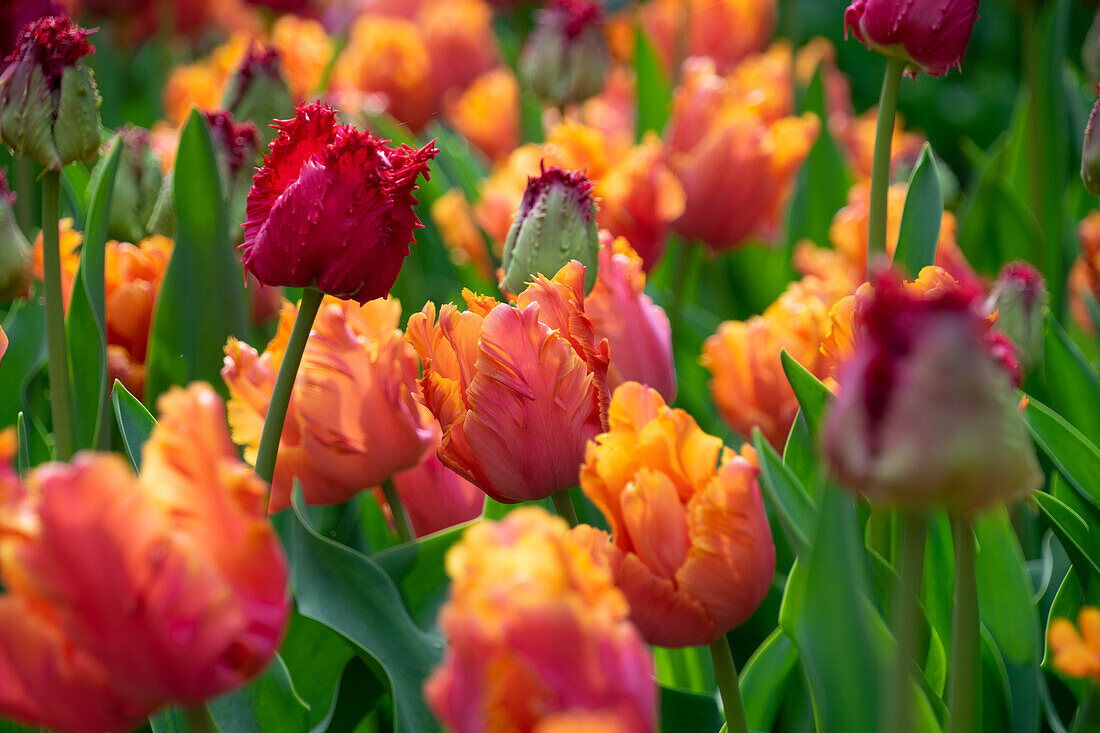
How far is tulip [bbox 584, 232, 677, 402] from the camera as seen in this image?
73cm

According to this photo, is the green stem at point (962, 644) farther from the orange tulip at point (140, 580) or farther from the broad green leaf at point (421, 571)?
the broad green leaf at point (421, 571)

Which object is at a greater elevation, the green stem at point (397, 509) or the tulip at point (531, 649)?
the tulip at point (531, 649)

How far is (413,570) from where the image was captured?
27.4 inches

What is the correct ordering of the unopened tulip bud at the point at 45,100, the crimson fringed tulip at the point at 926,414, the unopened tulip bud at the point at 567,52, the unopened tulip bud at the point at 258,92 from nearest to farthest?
the crimson fringed tulip at the point at 926,414
the unopened tulip bud at the point at 45,100
the unopened tulip bud at the point at 258,92
the unopened tulip bud at the point at 567,52

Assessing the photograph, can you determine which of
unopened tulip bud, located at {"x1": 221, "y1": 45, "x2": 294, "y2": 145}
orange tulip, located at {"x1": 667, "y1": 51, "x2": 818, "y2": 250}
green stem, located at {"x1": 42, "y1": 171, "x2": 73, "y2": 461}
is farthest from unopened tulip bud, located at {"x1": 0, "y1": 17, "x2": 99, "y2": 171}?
orange tulip, located at {"x1": 667, "y1": 51, "x2": 818, "y2": 250}

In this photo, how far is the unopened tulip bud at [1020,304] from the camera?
869mm

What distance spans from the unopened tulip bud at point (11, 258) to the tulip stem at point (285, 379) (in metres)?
0.28

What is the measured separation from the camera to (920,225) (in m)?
0.78

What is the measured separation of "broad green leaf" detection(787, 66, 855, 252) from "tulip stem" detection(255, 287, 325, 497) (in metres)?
1.10

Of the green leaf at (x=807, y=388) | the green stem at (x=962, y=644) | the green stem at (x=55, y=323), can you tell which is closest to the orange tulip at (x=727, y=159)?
the green leaf at (x=807, y=388)

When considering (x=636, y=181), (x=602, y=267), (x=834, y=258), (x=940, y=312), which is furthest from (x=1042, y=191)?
(x=940, y=312)

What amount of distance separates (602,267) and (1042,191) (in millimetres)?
757

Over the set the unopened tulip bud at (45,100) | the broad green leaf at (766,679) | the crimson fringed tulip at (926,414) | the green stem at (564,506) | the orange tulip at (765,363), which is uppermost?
the crimson fringed tulip at (926,414)

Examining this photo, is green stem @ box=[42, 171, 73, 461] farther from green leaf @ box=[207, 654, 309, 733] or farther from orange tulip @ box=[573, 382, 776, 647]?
orange tulip @ box=[573, 382, 776, 647]
